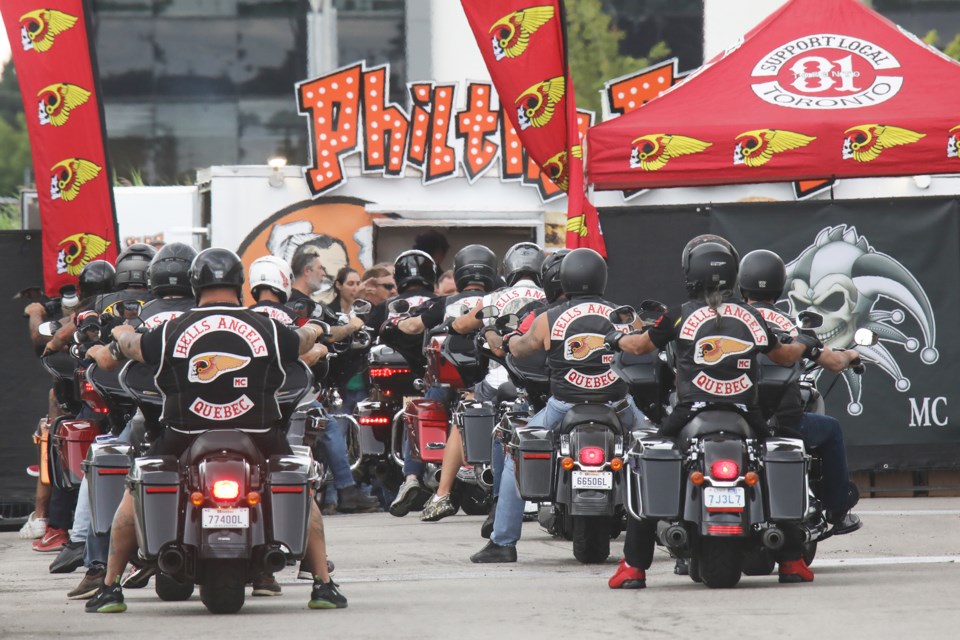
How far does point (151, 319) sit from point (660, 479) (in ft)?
8.78

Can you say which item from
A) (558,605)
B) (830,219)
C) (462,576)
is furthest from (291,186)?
(558,605)

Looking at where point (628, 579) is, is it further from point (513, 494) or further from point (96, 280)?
point (96, 280)

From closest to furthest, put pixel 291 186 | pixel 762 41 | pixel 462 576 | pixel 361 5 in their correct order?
pixel 462 576, pixel 762 41, pixel 291 186, pixel 361 5

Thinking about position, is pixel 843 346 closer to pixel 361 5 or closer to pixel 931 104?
pixel 931 104

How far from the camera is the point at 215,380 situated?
849 cm

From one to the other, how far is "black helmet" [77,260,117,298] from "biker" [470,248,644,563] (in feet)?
10.2

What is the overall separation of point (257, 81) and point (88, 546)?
3687 centimetres

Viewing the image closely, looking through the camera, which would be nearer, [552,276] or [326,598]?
[326,598]

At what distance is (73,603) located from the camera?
947 centimetres

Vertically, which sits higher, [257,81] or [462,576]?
[257,81]

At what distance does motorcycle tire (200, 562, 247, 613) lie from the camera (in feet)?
27.8

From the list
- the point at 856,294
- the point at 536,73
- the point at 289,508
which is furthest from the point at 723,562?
the point at 856,294

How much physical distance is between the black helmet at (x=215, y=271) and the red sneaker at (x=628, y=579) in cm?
226

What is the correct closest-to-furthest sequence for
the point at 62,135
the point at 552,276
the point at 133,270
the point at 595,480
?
the point at 595,480, the point at 552,276, the point at 133,270, the point at 62,135
